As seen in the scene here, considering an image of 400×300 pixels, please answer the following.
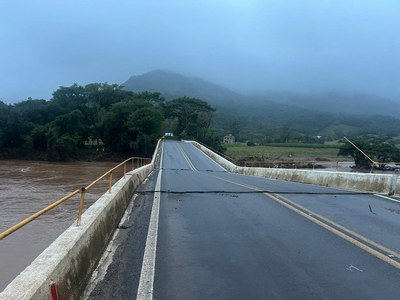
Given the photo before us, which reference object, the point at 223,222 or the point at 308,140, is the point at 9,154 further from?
the point at 308,140

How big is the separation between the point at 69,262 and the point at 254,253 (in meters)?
3.00

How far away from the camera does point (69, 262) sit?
15.9 ft

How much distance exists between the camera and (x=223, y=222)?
29.9 ft

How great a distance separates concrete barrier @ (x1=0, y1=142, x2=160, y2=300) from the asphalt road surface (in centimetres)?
23

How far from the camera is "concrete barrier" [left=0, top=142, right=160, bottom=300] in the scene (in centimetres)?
381

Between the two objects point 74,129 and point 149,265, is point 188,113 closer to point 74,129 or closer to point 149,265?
point 74,129

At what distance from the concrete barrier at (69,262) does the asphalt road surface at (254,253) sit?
9.1 inches

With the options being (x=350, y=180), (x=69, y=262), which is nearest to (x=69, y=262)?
(x=69, y=262)

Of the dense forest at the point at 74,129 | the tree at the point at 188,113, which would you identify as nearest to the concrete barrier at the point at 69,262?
the dense forest at the point at 74,129

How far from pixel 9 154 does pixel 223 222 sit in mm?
96101

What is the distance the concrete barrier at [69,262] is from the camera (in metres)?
3.81

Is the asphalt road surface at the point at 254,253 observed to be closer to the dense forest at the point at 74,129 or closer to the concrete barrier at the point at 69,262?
the concrete barrier at the point at 69,262

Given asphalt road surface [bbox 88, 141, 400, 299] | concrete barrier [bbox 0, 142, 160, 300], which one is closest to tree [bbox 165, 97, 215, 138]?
asphalt road surface [bbox 88, 141, 400, 299]

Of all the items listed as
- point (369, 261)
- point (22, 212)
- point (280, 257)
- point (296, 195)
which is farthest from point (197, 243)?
point (22, 212)
